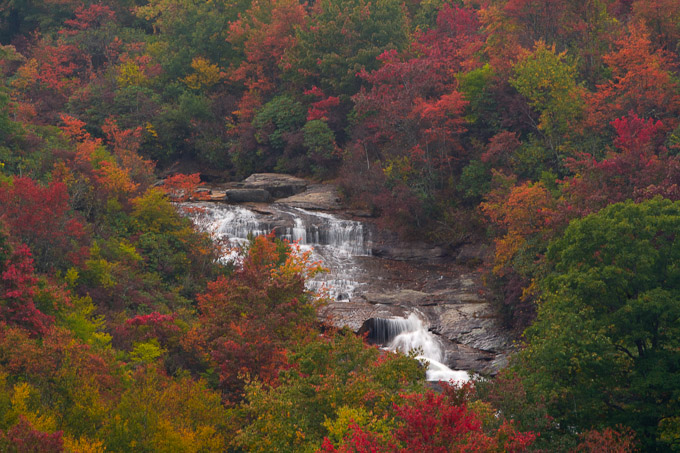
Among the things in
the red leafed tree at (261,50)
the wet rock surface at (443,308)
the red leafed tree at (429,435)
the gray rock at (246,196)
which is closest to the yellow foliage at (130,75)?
the red leafed tree at (261,50)

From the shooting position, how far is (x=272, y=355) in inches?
698

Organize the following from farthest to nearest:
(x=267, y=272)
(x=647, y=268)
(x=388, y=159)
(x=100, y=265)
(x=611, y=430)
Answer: (x=388, y=159) → (x=100, y=265) → (x=267, y=272) → (x=647, y=268) → (x=611, y=430)

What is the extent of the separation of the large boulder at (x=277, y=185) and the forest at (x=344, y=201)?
8.60 ft

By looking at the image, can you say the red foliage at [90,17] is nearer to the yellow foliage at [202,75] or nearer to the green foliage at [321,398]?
the yellow foliage at [202,75]

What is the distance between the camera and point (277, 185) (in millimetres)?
43375

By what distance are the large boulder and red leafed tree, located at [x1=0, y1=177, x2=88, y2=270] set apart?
65.5ft

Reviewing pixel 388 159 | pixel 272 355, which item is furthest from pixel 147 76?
pixel 272 355

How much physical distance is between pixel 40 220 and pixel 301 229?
16881 millimetres

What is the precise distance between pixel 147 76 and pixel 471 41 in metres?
26.8

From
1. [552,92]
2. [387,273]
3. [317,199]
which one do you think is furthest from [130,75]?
[552,92]

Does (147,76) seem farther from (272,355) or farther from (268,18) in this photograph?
(272,355)

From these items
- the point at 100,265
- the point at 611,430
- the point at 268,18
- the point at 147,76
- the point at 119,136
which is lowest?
the point at 611,430

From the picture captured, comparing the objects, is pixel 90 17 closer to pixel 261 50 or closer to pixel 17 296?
pixel 261 50

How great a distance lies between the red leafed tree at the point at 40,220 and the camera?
70.0ft
